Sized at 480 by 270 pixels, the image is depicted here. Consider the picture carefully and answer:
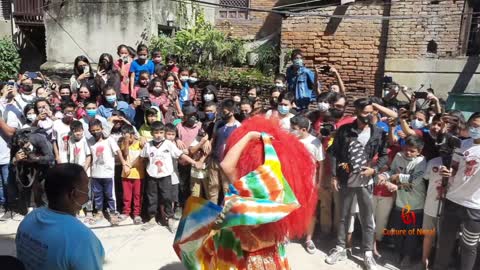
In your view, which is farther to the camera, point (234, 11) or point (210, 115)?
point (234, 11)

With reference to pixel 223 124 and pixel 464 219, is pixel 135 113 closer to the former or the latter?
pixel 223 124

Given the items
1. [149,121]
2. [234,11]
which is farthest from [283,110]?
[234,11]

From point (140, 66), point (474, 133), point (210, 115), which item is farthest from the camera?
point (140, 66)

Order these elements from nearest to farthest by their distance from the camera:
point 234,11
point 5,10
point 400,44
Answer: point 400,44 < point 234,11 < point 5,10

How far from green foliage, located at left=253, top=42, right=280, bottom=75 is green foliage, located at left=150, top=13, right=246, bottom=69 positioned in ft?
1.55

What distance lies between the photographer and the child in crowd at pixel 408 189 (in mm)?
4168

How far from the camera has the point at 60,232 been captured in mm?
1922

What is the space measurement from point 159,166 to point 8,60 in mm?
11220

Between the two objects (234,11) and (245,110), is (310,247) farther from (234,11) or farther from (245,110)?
(234,11)

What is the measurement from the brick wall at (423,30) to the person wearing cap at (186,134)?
5.09 metres

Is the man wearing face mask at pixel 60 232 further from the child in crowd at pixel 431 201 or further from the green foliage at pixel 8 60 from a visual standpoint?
the green foliage at pixel 8 60

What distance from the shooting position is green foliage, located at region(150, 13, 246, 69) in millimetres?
9914

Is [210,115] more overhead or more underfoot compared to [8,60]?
more underfoot

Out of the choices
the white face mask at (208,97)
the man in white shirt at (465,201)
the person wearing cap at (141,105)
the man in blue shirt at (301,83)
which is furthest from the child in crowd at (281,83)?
the man in white shirt at (465,201)
